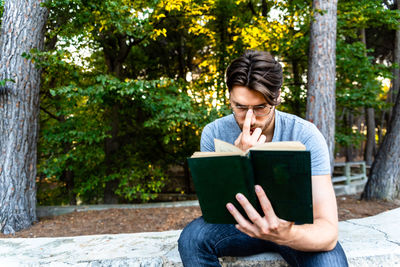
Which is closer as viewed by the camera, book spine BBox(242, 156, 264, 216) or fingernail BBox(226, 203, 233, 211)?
book spine BBox(242, 156, 264, 216)

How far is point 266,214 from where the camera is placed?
1.32 m

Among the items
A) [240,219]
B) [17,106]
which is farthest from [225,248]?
[17,106]

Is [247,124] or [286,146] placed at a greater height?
[247,124]

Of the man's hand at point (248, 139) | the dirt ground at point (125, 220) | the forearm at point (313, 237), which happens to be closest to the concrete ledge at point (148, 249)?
the forearm at point (313, 237)

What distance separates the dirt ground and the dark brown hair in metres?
3.84

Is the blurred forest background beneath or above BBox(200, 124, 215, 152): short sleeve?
above

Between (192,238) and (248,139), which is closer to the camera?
(248,139)

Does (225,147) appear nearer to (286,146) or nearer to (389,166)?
(286,146)

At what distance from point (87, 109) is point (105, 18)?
2274 millimetres

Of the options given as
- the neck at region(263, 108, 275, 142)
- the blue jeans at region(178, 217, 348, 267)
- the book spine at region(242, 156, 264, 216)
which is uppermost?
the neck at region(263, 108, 275, 142)

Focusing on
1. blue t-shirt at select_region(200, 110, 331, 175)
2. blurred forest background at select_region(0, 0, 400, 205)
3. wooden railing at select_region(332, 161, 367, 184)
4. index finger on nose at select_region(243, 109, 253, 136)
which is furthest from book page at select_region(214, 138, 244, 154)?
wooden railing at select_region(332, 161, 367, 184)

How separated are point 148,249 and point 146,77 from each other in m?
6.99

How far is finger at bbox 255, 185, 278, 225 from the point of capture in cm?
127

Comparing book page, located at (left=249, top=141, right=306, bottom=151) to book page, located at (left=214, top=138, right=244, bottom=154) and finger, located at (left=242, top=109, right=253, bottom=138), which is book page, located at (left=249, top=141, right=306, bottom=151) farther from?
finger, located at (left=242, top=109, right=253, bottom=138)
